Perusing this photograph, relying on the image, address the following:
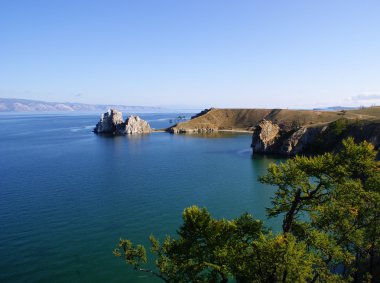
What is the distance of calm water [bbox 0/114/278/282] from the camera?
165 ft

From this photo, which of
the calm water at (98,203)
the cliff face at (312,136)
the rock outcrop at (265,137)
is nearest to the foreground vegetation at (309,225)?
the calm water at (98,203)

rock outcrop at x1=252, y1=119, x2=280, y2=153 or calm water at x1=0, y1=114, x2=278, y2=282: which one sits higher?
rock outcrop at x1=252, y1=119, x2=280, y2=153

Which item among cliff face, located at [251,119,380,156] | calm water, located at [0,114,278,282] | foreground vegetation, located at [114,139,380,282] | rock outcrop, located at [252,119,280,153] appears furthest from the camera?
rock outcrop, located at [252,119,280,153]

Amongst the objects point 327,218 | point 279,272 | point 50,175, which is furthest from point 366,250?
point 50,175

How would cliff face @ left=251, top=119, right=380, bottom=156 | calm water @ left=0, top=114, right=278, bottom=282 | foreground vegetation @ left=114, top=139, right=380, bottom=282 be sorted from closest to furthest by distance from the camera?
1. foreground vegetation @ left=114, top=139, right=380, bottom=282
2. calm water @ left=0, top=114, right=278, bottom=282
3. cliff face @ left=251, top=119, right=380, bottom=156

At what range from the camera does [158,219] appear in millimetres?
67875

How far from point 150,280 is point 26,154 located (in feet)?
454

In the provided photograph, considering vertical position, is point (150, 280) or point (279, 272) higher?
point (279, 272)

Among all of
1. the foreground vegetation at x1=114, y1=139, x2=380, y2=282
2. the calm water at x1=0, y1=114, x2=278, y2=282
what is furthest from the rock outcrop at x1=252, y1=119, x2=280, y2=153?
the foreground vegetation at x1=114, y1=139, x2=380, y2=282

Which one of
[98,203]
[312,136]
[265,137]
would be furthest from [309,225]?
[265,137]

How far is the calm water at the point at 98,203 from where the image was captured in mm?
50219

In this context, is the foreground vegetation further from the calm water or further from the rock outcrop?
the rock outcrop

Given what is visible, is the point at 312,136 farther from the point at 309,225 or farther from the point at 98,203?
the point at 309,225

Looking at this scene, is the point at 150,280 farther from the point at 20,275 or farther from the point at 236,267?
the point at 236,267
